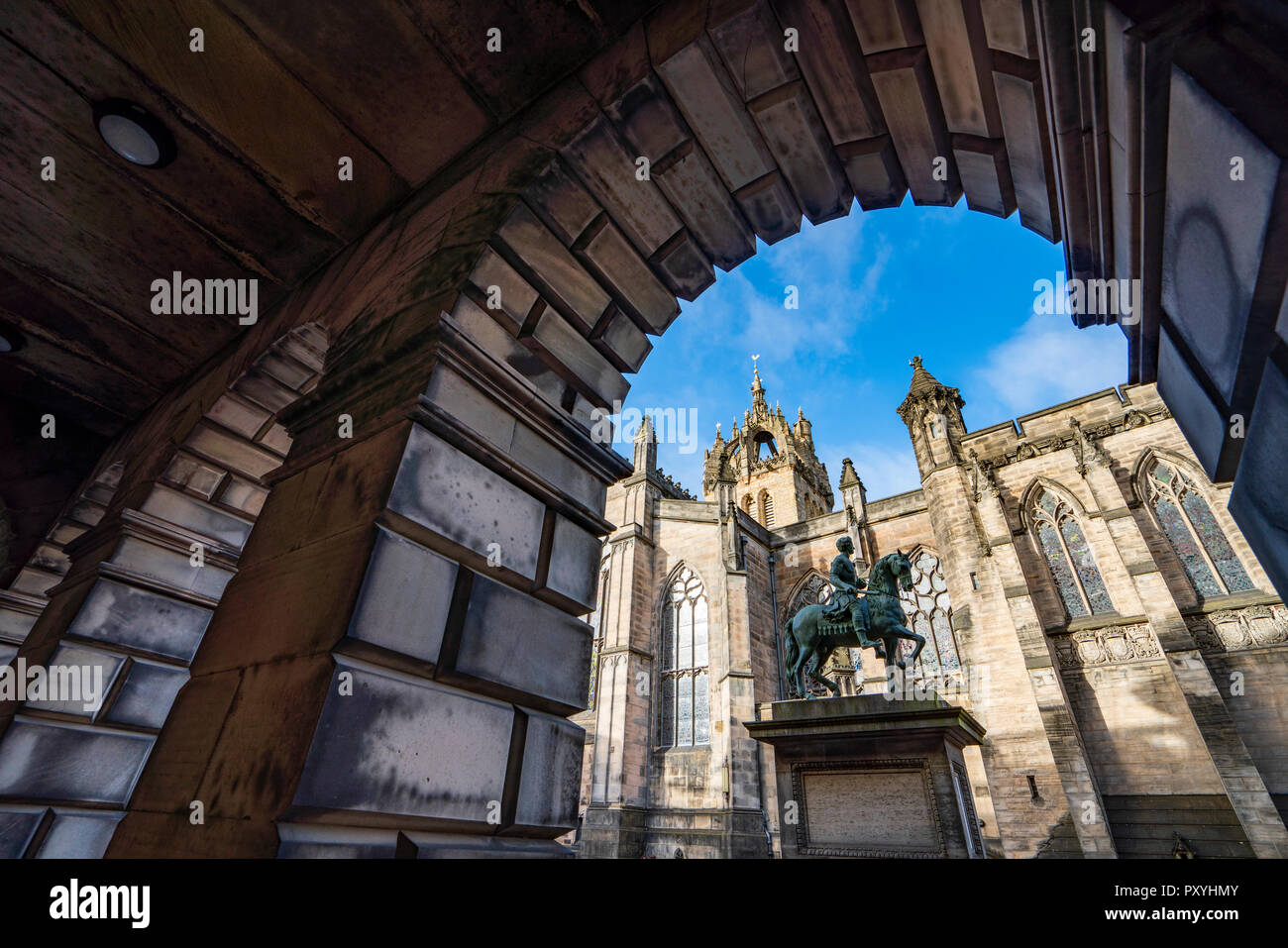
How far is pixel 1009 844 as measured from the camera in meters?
11.6

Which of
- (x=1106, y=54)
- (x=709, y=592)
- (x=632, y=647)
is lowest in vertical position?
(x=1106, y=54)

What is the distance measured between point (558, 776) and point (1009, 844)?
1415 cm

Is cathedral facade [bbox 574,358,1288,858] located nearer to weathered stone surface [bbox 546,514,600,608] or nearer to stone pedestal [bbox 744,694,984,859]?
stone pedestal [bbox 744,694,984,859]

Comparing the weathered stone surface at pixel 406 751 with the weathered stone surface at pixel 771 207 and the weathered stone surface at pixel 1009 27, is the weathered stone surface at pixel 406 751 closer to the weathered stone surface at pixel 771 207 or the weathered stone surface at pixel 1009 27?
the weathered stone surface at pixel 771 207

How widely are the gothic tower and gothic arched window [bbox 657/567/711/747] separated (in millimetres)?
12965

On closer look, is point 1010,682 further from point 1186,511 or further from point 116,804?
point 116,804

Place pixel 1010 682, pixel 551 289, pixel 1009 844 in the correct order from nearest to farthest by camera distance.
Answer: pixel 551 289 → pixel 1009 844 → pixel 1010 682

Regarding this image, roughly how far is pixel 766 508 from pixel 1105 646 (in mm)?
21821

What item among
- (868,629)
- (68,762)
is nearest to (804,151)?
(68,762)

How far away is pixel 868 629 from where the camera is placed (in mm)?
7516

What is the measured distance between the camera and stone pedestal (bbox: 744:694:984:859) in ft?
17.6

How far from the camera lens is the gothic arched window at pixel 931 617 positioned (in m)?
15.6

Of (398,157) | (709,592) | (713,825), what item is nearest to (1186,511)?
(709,592)

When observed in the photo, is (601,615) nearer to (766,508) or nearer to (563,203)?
(563,203)
